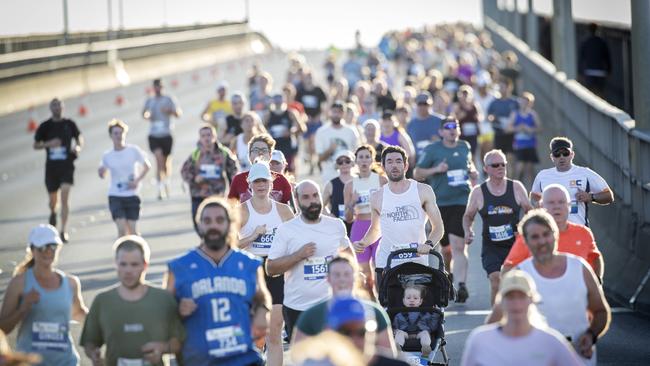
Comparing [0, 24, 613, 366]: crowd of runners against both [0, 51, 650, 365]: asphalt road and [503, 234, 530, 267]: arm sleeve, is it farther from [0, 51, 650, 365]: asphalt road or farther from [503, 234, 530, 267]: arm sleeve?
[0, 51, 650, 365]: asphalt road

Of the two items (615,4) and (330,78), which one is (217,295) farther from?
(330,78)

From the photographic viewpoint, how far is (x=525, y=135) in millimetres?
26625

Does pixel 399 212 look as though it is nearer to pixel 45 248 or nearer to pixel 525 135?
pixel 45 248

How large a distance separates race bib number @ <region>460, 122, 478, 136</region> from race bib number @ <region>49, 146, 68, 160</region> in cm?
627

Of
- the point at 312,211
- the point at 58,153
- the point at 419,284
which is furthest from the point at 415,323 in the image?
the point at 58,153

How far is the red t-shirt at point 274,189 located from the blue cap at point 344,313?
697 cm

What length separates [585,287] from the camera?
9773 mm

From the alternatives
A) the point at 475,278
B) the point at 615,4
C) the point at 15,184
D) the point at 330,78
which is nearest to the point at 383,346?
the point at 475,278

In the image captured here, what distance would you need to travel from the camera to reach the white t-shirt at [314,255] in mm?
12023

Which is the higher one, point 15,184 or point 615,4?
point 615,4

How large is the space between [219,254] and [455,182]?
8115 mm

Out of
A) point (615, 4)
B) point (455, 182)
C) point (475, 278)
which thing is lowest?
point (475, 278)

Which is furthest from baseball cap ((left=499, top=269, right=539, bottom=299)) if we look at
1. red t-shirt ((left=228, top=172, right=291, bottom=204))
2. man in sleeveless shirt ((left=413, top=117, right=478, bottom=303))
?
man in sleeveless shirt ((left=413, top=117, right=478, bottom=303))

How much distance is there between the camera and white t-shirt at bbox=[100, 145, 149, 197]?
20.2 metres
